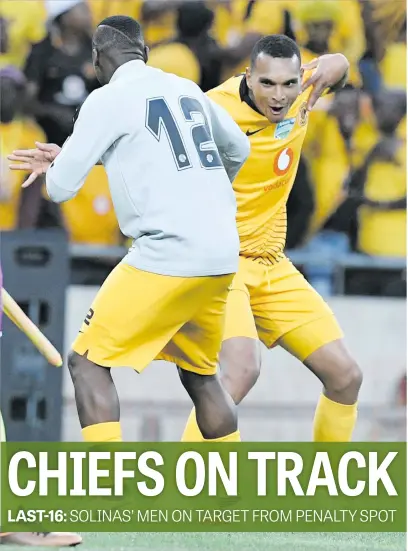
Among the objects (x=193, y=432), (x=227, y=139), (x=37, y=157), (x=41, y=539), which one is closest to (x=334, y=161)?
(x=193, y=432)

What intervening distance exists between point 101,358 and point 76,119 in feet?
3.09

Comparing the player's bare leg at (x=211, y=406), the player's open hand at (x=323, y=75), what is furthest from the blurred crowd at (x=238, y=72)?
the player's bare leg at (x=211, y=406)

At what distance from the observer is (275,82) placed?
19.9 feet

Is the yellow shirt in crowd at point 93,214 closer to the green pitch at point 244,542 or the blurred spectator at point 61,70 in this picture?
the blurred spectator at point 61,70

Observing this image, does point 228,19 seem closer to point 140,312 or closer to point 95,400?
point 140,312

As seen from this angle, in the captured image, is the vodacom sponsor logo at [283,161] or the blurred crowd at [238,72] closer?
the vodacom sponsor logo at [283,161]

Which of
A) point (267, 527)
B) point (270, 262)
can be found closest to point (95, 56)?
point (270, 262)

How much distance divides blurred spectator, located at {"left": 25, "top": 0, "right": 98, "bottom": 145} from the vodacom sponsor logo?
11.2ft

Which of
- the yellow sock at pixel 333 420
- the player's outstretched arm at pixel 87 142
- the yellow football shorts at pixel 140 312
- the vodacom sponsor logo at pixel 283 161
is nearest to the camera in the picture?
the player's outstretched arm at pixel 87 142

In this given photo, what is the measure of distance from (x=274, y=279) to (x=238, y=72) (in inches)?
142

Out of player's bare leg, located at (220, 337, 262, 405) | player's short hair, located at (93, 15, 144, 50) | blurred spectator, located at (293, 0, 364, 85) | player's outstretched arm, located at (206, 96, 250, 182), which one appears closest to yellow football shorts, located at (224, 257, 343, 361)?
→ player's bare leg, located at (220, 337, 262, 405)

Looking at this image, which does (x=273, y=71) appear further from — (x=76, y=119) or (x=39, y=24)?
(x=39, y=24)

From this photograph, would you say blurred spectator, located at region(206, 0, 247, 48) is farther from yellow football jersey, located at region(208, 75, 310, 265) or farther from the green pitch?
the green pitch

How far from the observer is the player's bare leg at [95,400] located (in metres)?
5.24
